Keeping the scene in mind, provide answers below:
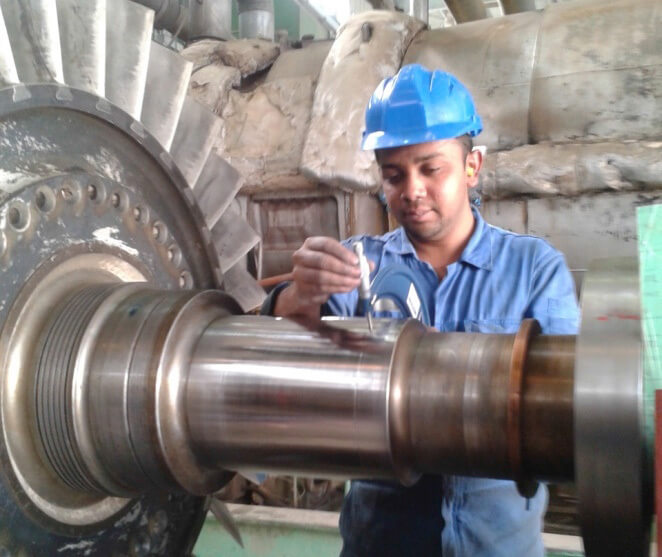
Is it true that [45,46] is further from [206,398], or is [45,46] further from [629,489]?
[629,489]

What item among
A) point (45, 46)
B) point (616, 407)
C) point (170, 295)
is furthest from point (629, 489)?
point (45, 46)

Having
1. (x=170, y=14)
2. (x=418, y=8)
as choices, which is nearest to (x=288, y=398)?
(x=170, y=14)

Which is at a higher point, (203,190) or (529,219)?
(203,190)

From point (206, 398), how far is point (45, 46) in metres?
0.53

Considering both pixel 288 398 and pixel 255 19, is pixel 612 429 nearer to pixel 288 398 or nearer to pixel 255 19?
pixel 288 398

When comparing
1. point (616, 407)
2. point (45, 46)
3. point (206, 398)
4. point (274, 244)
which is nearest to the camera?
point (616, 407)

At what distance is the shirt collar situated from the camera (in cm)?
136

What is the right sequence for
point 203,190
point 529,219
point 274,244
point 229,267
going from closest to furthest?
1. point 203,190
2. point 229,267
3. point 529,219
4. point 274,244

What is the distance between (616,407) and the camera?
0.59m

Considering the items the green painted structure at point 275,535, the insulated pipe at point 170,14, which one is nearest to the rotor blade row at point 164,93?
the green painted structure at point 275,535

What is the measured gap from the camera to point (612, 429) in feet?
1.93

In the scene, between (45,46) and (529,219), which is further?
(529,219)

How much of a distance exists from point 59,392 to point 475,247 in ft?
2.80

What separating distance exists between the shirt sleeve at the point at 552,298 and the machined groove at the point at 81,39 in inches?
34.1
